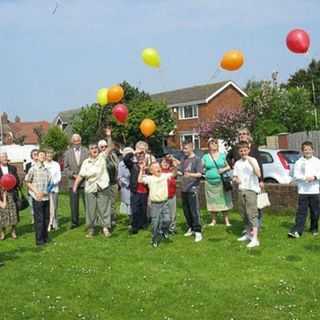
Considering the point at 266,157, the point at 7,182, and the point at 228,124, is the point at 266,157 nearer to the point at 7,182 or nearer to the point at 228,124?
the point at 7,182

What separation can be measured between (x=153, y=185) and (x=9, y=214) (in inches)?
123

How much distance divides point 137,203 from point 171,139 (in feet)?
150

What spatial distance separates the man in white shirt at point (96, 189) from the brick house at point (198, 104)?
4373cm

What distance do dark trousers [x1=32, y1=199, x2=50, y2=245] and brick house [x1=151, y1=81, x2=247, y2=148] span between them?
145 ft

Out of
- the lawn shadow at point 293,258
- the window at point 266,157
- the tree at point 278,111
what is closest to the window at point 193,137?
the tree at point 278,111

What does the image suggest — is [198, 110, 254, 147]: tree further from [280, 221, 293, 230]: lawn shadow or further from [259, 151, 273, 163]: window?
[280, 221, 293, 230]: lawn shadow

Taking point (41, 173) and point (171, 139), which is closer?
point (41, 173)

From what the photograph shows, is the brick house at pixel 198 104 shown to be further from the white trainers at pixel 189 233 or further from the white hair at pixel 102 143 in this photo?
the white trainers at pixel 189 233

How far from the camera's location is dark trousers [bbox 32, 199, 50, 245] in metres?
10.6

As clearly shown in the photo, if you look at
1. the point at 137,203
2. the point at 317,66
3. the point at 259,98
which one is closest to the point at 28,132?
the point at 317,66

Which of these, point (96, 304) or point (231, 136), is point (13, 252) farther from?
point (231, 136)

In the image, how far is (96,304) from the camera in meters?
6.80

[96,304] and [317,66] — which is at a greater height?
[317,66]

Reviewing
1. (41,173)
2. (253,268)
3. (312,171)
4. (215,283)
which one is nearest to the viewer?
(215,283)
